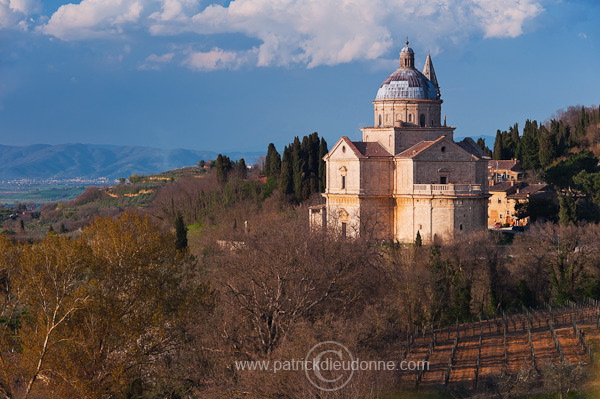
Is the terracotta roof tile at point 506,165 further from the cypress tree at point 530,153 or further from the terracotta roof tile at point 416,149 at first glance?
the terracotta roof tile at point 416,149

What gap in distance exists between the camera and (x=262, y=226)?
116ft

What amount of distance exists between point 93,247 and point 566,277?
1870cm

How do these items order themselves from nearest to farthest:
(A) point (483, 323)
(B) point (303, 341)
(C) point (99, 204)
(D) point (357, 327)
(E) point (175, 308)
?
(B) point (303, 341), (D) point (357, 327), (E) point (175, 308), (A) point (483, 323), (C) point (99, 204)

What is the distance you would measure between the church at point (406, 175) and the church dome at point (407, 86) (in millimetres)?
50

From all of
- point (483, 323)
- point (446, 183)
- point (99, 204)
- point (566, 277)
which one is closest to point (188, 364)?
point (483, 323)

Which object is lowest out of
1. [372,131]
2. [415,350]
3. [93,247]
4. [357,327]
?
[415,350]

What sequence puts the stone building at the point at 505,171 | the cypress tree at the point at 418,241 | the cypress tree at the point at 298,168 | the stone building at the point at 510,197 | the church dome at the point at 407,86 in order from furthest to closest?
the stone building at the point at 505,171, the cypress tree at the point at 298,168, the stone building at the point at 510,197, the church dome at the point at 407,86, the cypress tree at the point at 418,241

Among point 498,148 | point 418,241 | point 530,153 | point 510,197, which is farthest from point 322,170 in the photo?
point 498,148

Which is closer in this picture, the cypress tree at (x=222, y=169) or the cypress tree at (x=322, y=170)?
the cypress tree at (x=322, y=170)

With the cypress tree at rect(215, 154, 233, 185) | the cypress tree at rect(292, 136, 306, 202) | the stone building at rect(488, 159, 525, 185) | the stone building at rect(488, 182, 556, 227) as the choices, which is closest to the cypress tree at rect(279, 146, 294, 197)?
the cypress tree at rect(292, 136, 306, 202)

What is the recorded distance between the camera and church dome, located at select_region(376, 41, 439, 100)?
41.3m

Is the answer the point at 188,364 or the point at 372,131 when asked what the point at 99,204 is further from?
the point at 188,364

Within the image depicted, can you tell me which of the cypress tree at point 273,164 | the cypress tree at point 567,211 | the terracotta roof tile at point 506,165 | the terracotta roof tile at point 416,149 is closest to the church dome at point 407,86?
the terracotta roof tile at point 416,149

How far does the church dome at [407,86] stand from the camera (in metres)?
41.3
